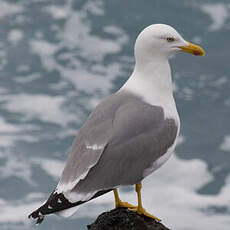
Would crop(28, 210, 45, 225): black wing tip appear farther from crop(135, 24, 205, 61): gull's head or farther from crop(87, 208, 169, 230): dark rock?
crop(135, 24, 205, 61): gull's head

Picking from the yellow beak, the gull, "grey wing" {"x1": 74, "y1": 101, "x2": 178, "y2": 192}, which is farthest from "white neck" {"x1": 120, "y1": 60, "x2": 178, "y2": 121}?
the yellow beak

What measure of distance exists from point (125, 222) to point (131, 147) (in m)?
1.67

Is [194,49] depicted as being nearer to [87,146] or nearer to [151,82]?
[151,82]

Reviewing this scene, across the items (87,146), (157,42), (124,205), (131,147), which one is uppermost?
(157,42)

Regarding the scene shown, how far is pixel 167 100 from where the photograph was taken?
11070 millimetres

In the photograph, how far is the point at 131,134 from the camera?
1021 cm

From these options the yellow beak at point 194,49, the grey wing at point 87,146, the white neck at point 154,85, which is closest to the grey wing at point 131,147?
the grey wing at point 87,146

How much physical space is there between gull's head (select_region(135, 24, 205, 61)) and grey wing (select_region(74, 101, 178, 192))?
1.14 meters

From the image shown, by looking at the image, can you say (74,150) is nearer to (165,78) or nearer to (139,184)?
(139,184)

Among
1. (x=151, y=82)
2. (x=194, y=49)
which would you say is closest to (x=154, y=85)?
(x=151, y=82)

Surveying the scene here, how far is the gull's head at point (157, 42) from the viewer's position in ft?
36.2

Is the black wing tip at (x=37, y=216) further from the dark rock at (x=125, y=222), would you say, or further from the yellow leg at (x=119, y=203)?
the yellow leg at (x=119, y=203)

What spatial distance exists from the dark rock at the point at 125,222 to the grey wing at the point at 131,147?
0.90 m

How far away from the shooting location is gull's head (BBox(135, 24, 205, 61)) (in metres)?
11.0
